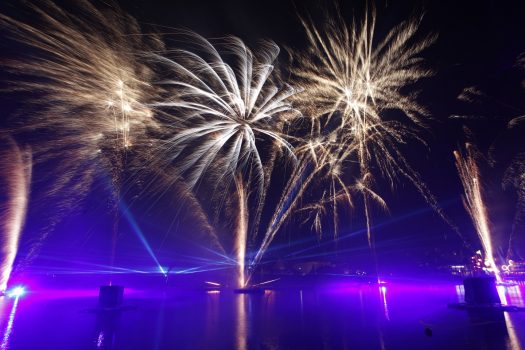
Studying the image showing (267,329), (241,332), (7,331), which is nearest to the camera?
(241,332)

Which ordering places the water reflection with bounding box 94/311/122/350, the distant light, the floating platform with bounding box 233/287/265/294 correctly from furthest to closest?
the floating platform with bounding box 233/287/265/294 < the distant light < the water reflection with bounding box 94/311/122/350

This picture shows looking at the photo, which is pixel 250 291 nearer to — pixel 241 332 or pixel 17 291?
pixel 241 332

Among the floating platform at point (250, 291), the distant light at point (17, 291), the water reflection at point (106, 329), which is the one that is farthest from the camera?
the floating platform at point (250, 291)

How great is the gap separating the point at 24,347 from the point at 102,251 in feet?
121

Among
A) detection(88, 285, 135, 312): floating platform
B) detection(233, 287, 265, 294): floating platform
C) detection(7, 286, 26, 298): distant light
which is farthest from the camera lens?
detection(233, 287, 265, 294): floating platform

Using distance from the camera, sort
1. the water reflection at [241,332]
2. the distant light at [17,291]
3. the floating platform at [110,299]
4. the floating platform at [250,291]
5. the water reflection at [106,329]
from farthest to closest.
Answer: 1. the floating platform at [250,291]
2. the distant light at [17,291]
3. the floating platform at [110,299]
4. the water reflection at [106,329]
5. the water reflection at [241,332]

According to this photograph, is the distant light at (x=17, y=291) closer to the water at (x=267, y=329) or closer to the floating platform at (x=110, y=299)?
the water at (x=267, y=329)

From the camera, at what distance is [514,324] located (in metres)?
13.5

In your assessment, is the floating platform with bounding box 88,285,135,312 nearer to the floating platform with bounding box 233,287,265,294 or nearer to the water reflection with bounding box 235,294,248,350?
the water reflection with bounding box 235,294,248,350

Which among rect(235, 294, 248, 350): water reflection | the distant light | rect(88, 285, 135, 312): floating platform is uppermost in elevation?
the distant light

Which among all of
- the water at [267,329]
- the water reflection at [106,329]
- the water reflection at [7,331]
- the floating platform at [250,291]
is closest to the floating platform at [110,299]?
the water reflection at [106,329]

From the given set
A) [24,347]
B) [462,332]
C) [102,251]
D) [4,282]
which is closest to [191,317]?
[24,347]

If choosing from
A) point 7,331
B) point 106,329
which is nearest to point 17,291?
point 7,331

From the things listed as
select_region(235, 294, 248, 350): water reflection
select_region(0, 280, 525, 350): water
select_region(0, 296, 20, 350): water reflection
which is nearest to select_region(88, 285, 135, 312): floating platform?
select_region(0, 280, 525, 350): water
